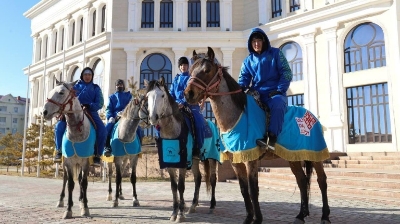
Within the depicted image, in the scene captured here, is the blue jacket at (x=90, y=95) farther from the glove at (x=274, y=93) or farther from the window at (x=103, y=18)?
the window at (x=103, y=18)

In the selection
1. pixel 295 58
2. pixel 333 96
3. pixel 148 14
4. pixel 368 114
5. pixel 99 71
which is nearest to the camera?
pixel 368 114

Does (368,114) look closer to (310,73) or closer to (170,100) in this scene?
(310,73)

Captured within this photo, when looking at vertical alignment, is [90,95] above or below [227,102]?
above

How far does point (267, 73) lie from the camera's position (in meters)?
5.59

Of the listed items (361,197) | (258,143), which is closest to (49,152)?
(361,197)

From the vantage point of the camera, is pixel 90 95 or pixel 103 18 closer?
pixel 90 95

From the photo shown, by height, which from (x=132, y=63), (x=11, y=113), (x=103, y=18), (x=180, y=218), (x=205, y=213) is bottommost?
(x=205, y=213)

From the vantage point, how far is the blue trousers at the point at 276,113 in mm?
5125

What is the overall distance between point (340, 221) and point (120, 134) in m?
5.37

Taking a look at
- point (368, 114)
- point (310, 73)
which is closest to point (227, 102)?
point (368, 114)

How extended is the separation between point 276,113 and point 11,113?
9687cm

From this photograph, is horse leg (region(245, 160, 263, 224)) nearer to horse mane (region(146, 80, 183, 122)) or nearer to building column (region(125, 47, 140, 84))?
horse mane (region(146, 80, 183, 122))

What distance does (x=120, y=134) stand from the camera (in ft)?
27.7

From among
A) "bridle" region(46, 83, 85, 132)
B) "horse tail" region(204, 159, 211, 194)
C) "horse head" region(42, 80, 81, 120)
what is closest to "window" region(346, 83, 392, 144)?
"horse tail" region(204, 159, 211, 194)
